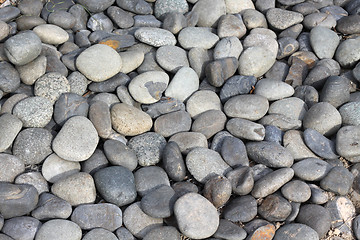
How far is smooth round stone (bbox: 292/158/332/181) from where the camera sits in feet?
10.0

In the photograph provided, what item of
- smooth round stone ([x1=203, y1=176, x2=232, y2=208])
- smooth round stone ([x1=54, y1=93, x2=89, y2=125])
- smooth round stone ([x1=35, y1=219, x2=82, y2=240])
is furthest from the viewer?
smooth round stone ([x1=54, y1=93, x2=89, y2=125])

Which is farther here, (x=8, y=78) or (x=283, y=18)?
(x=283, y=18)

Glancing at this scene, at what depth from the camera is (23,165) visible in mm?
3068

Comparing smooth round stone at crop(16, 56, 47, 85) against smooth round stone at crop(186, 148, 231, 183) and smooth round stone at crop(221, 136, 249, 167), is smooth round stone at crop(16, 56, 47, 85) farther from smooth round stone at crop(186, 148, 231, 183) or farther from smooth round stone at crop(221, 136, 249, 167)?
smooth round stone at crop(221, 136, 249, 167)

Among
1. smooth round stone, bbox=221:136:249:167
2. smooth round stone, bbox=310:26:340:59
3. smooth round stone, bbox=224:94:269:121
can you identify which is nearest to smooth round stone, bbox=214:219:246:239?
smooth round stone, bbox=221:136:249:167

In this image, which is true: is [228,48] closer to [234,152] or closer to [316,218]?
[234,152]

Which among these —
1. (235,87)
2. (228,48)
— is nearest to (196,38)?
(228,48)

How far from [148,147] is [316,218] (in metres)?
1.35

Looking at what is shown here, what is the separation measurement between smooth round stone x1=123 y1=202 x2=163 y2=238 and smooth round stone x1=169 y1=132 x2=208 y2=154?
0.65 m

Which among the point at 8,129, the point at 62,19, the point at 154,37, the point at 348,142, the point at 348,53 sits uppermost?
the point at 62,19

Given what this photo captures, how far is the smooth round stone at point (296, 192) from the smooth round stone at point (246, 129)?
48 cm

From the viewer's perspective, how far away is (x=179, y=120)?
3.46 meters

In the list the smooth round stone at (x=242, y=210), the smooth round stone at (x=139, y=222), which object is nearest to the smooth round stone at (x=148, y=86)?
the smooth round stone at (x=139, y=222)

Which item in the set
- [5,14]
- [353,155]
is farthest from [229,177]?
[5,14]
